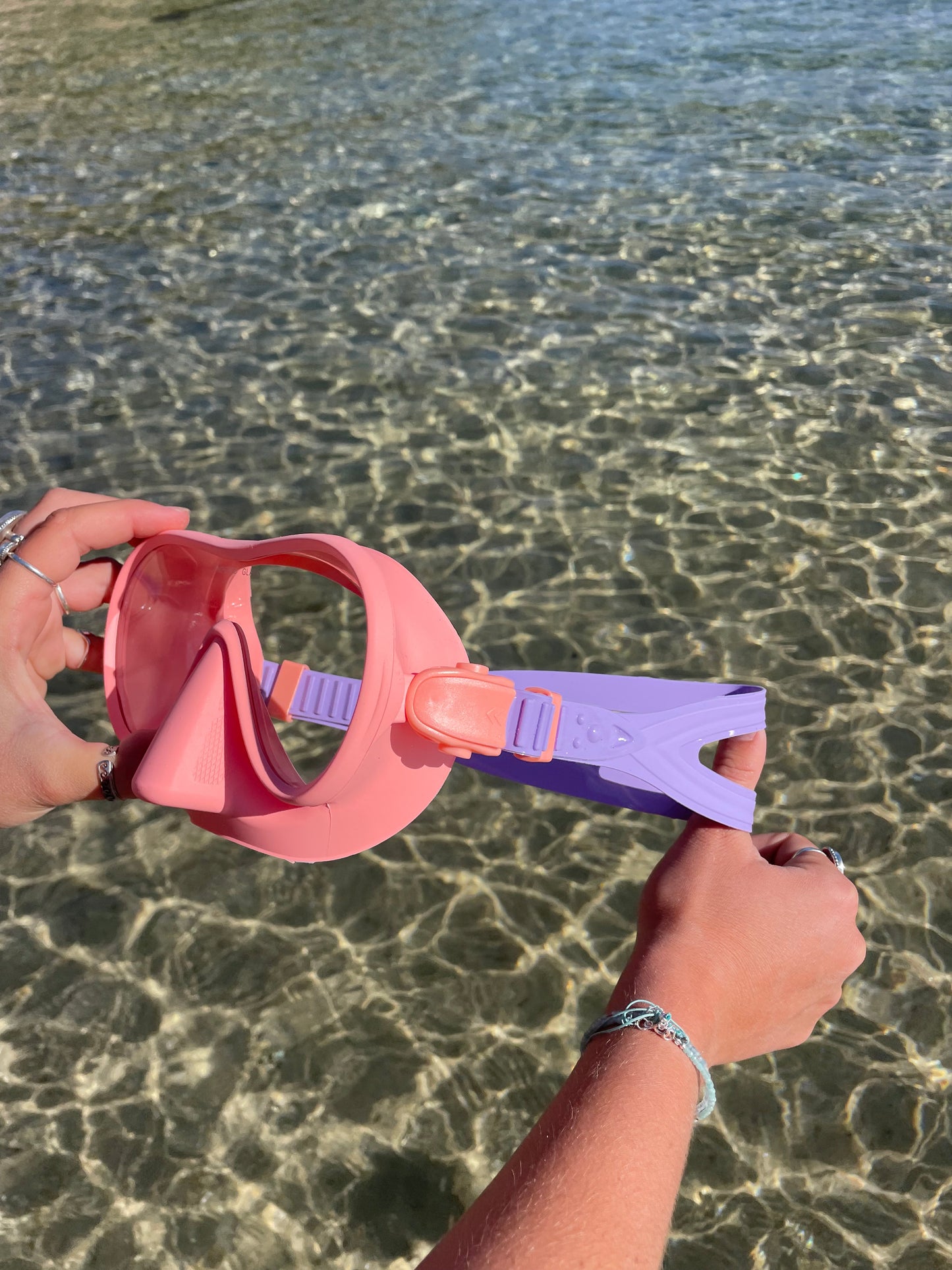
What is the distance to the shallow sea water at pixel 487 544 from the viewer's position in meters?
2.73

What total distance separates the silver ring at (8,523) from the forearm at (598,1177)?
176cm

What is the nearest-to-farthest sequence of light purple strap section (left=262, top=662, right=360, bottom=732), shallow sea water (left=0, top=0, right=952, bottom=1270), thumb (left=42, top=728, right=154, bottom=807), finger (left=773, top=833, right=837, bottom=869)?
finger (left=773, top=833, right=837, bottom=869)
thumb (left=42, top=728, right=154, bottom=807)
light purple strap section (left=262, top=662, right=360, bottom=732)
shallow sea water (left=0, top=0, right=952, bottom=1270)

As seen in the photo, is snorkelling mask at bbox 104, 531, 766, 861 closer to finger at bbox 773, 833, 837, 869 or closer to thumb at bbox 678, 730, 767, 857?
thumb at bbox 678, 730, 767, 857

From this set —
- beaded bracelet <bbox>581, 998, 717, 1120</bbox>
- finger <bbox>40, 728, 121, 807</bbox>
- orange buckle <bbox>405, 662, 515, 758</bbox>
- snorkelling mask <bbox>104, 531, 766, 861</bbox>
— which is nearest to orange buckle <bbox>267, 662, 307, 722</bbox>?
snorkelling mask <bbox>104, 531, 766, 861</bbox>

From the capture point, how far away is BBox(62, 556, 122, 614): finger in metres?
2.45

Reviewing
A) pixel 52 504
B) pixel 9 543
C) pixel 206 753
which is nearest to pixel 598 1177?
pixel 206 753

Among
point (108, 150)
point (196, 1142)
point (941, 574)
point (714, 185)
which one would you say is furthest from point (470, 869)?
point (108, 150)

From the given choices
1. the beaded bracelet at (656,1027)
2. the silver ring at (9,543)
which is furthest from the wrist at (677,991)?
the silver ring at (9,543)

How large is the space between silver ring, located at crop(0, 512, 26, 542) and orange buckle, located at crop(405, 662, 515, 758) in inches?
43.5

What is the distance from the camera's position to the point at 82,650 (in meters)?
2.62

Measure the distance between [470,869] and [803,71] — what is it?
368 inches

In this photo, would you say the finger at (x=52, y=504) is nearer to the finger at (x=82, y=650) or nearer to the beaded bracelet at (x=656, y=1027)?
the finger at (x=82, y=650)

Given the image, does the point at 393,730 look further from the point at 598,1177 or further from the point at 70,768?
the point at 598,1177

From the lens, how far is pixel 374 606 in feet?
6.02
